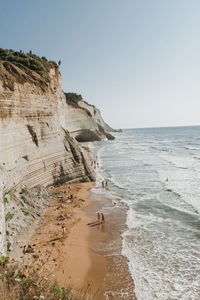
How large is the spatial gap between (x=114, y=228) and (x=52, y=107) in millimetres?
11891

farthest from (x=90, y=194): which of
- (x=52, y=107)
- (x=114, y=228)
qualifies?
(x=52, y=107)

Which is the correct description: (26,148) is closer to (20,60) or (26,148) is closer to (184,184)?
(20,60)

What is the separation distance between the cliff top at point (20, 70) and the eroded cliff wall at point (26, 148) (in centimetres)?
8

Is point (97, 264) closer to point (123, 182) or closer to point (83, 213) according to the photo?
point (83, 213)

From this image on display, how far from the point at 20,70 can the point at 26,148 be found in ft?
20.6

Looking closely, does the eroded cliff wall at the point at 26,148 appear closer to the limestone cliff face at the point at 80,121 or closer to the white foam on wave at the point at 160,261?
the white foam on wave at the point at 160,261

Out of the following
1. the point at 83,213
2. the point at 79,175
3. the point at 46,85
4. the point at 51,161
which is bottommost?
the point at 83,213

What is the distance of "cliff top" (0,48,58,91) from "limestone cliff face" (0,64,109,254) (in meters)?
0.07

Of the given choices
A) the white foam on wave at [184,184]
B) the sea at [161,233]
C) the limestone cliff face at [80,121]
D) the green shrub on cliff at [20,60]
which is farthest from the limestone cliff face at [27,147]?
the limestone cliff face at [80,121]

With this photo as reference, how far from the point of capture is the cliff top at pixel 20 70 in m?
13.4

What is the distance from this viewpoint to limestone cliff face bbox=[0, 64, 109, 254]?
11328 millimetres

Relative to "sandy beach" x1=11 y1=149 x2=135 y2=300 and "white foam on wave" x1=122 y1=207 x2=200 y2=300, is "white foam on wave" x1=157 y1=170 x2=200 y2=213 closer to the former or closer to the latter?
"white foam on wave" x1=122 y1=207 x2=200 y2=300

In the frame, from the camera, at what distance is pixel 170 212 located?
15.1m

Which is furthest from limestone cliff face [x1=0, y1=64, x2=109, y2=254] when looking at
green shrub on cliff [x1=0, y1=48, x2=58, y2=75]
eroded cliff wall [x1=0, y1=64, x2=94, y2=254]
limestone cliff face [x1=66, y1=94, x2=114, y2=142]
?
limestone cliff face [x1=66, y1=94, x2=114, y2=142]
